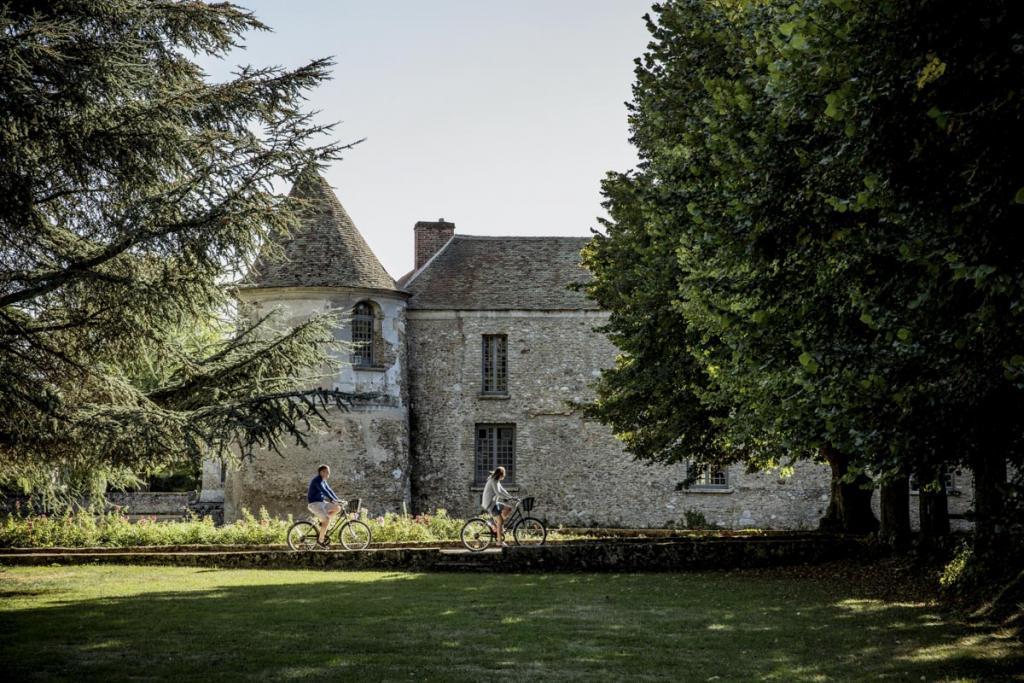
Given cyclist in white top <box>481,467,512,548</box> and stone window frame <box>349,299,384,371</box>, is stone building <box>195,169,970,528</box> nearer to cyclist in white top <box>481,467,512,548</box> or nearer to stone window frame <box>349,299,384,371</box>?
stone window frame <box>349,299,384,371</box>

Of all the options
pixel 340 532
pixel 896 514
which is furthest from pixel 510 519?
pixel 896 514

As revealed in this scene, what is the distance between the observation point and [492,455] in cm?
3259

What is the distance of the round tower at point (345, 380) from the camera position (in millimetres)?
28797

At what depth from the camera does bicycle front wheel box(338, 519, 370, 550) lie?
19719 millimetres

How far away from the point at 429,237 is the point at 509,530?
1692 cm

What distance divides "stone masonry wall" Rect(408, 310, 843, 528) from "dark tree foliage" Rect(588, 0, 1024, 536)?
695 inches

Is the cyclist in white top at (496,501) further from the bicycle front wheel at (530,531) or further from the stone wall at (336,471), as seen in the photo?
the stone wall at (336,471)

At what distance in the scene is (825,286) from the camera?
10.3 m

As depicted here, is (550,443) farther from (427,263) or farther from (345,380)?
(427,263)

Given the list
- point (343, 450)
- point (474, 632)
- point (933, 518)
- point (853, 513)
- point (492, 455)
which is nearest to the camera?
point (474, 632)

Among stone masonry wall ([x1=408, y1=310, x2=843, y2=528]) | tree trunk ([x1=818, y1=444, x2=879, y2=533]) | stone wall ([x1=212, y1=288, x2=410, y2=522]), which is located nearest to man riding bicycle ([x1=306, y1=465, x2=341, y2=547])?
stone wall ([x1=212, y1=288, x2=410, y2=522])

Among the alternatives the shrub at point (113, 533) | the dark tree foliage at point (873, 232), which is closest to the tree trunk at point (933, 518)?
the dark tree foliage at point (873, 232)

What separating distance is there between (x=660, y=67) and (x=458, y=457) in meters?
16.0

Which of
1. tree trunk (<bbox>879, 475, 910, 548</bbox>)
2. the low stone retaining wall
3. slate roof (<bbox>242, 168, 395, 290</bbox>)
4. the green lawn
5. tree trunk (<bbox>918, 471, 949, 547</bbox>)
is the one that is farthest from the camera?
slate roof (<bbox>242, 168, 395, 290</bbox>)
